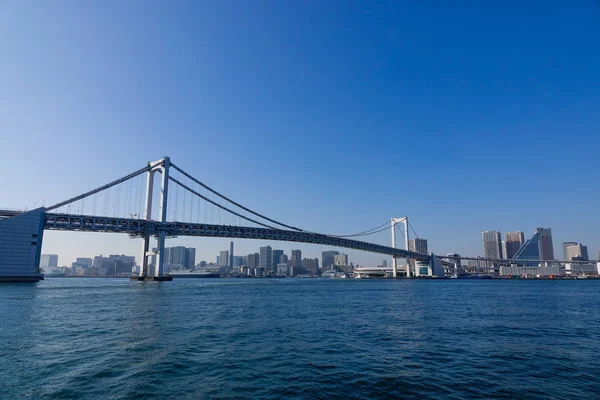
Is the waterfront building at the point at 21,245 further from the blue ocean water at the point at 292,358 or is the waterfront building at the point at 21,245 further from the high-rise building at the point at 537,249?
the high-rise building at the point at 537,249

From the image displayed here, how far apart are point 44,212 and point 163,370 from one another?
65.3m

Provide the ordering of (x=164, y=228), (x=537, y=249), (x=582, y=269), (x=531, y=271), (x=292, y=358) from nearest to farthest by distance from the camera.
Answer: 1. (x=292, y=358)
2. (x=164, y=228)
3. (x=582, y=269)
4. (x=531, y=271)
5. (x=537, y=249)

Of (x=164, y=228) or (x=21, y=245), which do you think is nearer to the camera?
(x=21, y=245)

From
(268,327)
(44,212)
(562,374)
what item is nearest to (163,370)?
(268,327)

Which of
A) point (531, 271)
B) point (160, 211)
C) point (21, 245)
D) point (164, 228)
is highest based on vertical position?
point (160, 211)

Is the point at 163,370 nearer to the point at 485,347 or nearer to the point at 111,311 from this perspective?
the point at 485,347

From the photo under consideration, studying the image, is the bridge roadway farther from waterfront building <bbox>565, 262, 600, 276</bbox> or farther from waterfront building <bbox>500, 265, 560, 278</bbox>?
waterfront building <bbox>565, 262, 600, 276</bbox>

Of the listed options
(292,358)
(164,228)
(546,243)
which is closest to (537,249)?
(546,243)

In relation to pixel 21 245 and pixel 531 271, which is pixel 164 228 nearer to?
pixel 21 245

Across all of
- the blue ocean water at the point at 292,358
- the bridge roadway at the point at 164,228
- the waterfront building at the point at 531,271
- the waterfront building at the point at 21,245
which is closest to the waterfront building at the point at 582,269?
the waterfront building at the point at 531,271

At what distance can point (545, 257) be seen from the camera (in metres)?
185

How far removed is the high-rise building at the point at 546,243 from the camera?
7387 inches

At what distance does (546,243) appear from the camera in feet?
634

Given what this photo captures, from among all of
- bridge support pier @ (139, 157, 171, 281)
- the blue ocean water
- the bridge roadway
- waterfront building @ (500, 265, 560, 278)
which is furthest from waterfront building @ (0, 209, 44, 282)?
waterfront building @ (500, 265, 560, 278)
